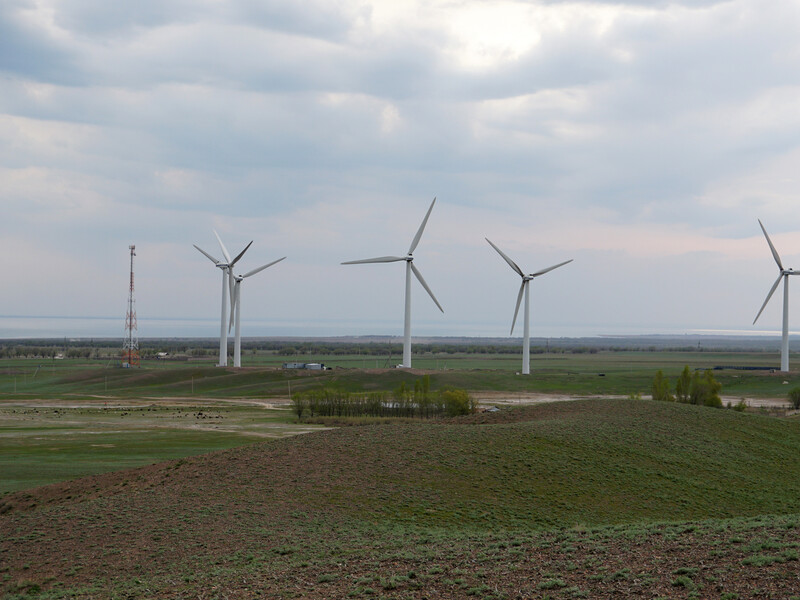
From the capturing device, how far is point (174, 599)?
15852 millimetres

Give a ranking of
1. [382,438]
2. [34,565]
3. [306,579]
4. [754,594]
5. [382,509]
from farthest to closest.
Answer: [382,438], [382,509], [34,565], [306,579], [754,594]

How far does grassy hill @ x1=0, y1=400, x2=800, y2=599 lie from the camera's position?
15.3m

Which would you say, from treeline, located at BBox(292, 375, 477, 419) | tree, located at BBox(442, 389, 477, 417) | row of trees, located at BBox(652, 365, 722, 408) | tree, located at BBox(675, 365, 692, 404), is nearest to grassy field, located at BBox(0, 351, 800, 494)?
treeline, located at BBox(292, 375, 477, 419)

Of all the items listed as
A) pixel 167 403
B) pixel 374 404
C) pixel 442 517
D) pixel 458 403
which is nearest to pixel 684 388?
pixel 458 403

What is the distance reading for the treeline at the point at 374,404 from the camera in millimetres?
71188

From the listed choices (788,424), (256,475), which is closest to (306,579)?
(256,475)

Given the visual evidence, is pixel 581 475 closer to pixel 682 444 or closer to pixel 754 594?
pixel 682 444

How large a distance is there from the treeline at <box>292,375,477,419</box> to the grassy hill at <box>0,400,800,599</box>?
30.9 metres

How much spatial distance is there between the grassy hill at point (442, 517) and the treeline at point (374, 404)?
30.9m

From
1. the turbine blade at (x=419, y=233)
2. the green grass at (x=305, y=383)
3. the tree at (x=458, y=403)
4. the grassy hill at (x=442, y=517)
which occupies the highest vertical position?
the turbine blade at (x=419, y=233)

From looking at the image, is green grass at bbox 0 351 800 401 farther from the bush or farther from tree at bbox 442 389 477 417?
tree at bbox 442 389 477 417

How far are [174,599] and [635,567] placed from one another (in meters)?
10.1

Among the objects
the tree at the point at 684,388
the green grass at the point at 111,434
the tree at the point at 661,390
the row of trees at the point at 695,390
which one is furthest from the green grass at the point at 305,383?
the tree at the point at 661,390

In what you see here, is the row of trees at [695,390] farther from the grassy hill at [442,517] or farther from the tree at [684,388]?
the grassy hill at [442,517]
